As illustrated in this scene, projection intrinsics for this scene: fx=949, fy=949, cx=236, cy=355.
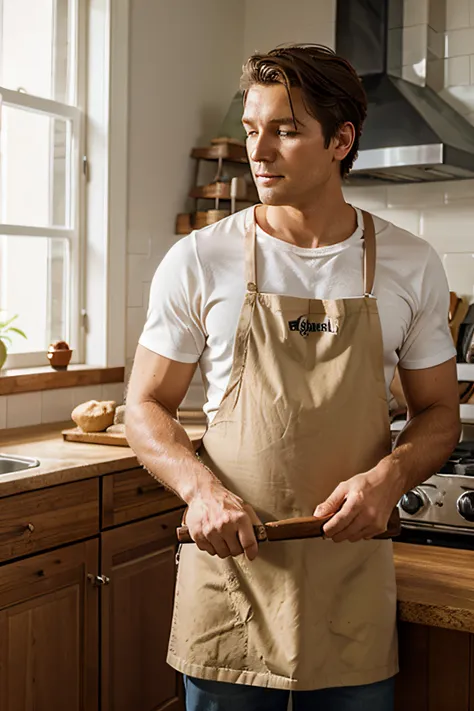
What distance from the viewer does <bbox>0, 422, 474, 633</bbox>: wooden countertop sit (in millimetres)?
1492

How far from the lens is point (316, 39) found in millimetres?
4227

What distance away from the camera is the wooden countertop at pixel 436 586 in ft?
4.84

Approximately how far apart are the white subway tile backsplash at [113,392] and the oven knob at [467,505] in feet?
5.92

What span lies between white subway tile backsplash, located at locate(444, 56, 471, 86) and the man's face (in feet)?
8.07

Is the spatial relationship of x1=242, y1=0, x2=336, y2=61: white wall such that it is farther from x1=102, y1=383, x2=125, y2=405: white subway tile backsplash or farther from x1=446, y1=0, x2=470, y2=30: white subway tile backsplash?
x1=102, y1=383, x2=125, y2=405: white subway tile backsplash

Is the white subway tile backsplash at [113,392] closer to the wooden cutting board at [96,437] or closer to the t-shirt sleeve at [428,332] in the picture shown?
the wooden cutting board at [96,437]

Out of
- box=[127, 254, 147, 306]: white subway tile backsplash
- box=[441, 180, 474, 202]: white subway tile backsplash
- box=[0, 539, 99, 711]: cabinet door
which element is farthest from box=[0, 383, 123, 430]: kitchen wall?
box=[441, 180, 474, 202]: white subway tile backsplash

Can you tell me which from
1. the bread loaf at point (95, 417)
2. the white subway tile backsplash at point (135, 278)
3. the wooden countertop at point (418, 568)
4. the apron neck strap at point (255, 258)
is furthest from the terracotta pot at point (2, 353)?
the apron neck strap at point (255, 258)

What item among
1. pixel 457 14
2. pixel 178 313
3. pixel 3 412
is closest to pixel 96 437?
pixel 3 412

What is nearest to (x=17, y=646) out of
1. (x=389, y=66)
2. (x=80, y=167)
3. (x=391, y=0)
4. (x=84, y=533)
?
(x=84, y=533)

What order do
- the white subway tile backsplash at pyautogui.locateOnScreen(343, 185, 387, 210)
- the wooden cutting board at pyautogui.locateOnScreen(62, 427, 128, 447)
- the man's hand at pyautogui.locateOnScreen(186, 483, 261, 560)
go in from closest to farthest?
the man's hand at pyautogui.locateOnScreen(186, 483, 261, 560) → the wooden cutting board at pyautogui.locateOnScreen(62, 427, 128, 447) → the white subway tile backsplash at pyautogui.locateOnScreen(343, 185, 387, 210)

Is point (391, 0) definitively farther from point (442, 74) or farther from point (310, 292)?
point (310, 292)

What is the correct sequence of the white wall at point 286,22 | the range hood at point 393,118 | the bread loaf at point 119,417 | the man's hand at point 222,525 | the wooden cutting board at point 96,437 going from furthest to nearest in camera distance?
the white wall at point 286,22
the range hood at point 393,118
the bread loaf at point 119,417
the wooden cutting board at point 96,437
the man's hand at point 222,525

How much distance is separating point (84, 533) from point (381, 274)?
1414 millimetres
